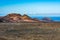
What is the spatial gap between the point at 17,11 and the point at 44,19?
504 mm

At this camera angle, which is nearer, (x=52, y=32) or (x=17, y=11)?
(x=52, y=32)

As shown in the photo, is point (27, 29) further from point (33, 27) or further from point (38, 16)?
point (38, 16)

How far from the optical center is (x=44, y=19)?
2.63 meters

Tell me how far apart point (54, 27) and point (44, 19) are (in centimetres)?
24

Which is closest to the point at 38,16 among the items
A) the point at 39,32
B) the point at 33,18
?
the point at 33,18

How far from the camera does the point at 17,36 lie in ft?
7.90

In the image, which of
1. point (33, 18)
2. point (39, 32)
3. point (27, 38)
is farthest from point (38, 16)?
point (27, 38)

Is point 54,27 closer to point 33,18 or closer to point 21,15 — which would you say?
point 33,18

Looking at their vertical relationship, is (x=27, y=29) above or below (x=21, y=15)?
below

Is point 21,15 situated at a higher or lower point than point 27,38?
higher

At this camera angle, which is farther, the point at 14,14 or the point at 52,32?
the point at 14,14

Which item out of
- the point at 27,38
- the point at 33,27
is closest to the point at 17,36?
the point at 27,38

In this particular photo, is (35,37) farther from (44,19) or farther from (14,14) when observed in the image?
(14,14)

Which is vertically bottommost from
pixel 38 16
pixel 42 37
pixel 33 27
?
pixel 42 37
